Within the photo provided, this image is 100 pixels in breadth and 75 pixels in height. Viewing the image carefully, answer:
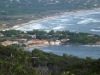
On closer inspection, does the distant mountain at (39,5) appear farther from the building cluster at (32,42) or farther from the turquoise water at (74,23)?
the building cluster at (32,42)

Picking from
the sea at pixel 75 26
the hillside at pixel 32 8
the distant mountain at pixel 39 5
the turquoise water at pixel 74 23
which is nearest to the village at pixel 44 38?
the sea at pixel 75 26

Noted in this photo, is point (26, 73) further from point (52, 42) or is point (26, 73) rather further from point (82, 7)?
point (82, 7)

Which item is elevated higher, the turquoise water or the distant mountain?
the distant mountain

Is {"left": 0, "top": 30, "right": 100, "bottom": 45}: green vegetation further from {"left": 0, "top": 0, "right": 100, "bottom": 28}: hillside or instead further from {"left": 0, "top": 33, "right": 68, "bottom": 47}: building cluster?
{"left": 0, "top": 0, "right": 100, "bottom": 28}: hillside

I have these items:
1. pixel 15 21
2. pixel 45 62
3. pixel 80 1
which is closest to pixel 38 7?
pixel 80 1

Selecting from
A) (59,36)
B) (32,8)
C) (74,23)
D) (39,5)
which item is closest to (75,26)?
(74,23)

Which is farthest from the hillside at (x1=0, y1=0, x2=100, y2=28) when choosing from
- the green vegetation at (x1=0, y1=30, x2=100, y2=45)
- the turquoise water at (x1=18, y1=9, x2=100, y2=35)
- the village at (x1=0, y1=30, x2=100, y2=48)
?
the village at (x1=0, y1=30, x2=100, y2=48)
